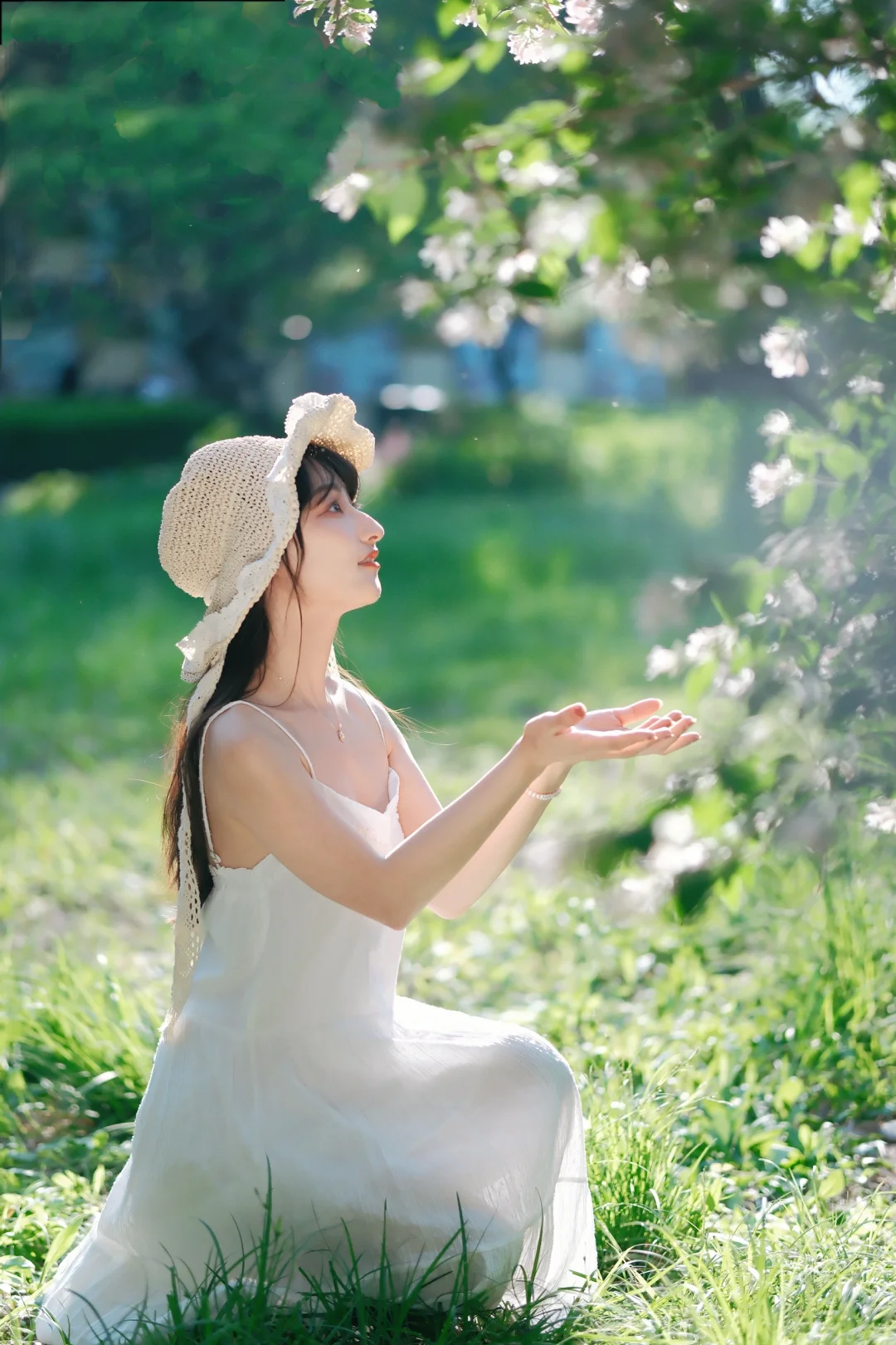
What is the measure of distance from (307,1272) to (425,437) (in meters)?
16.4

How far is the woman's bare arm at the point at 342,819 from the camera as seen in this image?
80.3 inches

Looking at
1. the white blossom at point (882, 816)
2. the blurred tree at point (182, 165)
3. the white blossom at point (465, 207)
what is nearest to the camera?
the white blossom at point (882, 816)

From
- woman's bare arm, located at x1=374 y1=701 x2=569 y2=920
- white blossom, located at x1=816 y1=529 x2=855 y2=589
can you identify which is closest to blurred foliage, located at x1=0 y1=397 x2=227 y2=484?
white blossom, located at x1=816 y1=529 x2=855 y2=589

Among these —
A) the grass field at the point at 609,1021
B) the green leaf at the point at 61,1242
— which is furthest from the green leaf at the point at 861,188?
the green leaf at the point at 61,1242

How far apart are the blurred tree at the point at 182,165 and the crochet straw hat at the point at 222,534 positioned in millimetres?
755

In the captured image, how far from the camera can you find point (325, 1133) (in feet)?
7.10

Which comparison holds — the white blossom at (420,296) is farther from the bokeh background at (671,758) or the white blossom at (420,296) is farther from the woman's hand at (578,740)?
the woman's hand at (578,740)

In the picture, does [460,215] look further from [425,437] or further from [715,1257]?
[425,437]

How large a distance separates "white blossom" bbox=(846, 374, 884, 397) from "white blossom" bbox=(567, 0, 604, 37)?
0.77 meters

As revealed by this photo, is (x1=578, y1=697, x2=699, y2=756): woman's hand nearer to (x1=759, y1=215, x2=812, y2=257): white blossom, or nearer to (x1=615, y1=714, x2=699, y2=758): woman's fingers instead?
(x1=615, y1=714, x2=699, y2=758): woman's fingers

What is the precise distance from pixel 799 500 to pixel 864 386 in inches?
9.5

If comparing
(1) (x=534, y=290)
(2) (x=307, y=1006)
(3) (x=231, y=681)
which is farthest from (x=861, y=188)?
(2) (x=307, y=1006)

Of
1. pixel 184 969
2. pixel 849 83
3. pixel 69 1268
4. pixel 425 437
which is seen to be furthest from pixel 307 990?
pixel 425 437

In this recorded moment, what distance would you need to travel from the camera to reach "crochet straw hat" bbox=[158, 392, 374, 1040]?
86.3 inches
